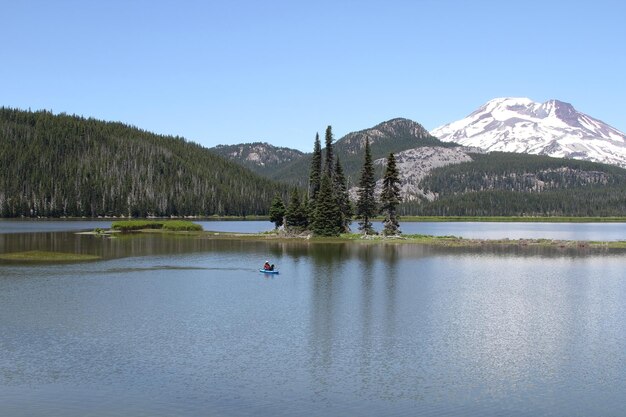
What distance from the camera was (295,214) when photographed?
5576 inches

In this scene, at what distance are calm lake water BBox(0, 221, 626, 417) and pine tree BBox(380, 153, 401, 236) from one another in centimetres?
5246

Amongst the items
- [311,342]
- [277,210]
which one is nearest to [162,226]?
[277,210]

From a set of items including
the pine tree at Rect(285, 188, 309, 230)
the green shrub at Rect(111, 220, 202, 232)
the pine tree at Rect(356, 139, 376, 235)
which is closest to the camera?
the pine tree at Rect(356, 139, 376, 235)

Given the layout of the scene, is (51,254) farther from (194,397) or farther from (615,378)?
(615,378)

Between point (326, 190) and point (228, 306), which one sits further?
point (326, 190)

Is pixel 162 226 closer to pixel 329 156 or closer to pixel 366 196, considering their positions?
pixel 329 156

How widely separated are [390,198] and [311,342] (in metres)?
92.5

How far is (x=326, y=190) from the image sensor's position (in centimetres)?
13500

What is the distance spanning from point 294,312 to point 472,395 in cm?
2279

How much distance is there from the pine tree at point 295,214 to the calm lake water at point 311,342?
61712 millimetres

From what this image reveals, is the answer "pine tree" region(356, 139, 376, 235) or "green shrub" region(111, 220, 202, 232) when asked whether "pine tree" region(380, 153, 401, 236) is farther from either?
"green shrub" region(111, 220, 202, 232)

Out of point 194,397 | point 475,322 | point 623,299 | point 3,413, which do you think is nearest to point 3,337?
point 3,413

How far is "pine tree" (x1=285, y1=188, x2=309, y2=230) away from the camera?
141 meters

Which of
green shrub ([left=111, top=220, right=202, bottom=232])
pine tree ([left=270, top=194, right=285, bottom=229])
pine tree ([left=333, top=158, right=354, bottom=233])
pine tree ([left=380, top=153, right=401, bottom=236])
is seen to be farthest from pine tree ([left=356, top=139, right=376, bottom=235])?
green shrub ([left=111, top=220, right=202, bottom=232])
